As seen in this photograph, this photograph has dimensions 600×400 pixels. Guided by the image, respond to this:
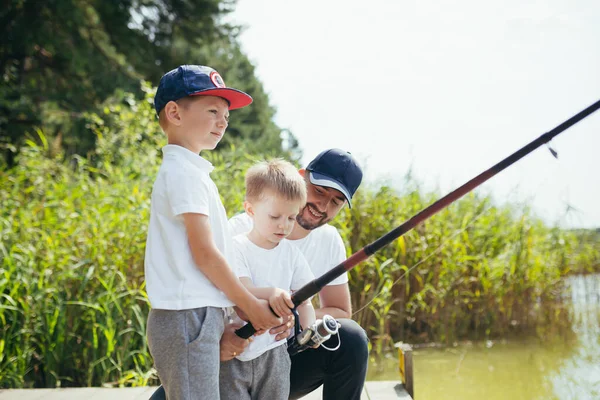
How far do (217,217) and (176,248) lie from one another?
127mm

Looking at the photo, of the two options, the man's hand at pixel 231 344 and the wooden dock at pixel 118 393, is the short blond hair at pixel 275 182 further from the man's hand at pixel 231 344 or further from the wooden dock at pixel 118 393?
the wooden dock at pixel 118 393

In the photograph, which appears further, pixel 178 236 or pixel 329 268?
pixel 329 268

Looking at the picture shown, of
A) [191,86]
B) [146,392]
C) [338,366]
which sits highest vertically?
[191,86]

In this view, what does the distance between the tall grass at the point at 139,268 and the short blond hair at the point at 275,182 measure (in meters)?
1.11

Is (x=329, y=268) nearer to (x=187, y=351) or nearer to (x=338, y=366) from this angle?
(x=338, y=366)

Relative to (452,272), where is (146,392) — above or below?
below

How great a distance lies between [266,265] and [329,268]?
42 cm

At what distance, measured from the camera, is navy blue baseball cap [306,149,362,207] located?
79.0 inches

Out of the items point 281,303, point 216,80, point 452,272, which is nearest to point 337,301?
A: point 281,303

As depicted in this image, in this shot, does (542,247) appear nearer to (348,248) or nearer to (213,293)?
(348,248)

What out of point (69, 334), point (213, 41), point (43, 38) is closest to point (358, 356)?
point (69, 334)

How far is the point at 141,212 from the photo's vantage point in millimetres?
3664

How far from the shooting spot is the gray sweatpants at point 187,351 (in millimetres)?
1419

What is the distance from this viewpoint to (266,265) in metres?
1.68
